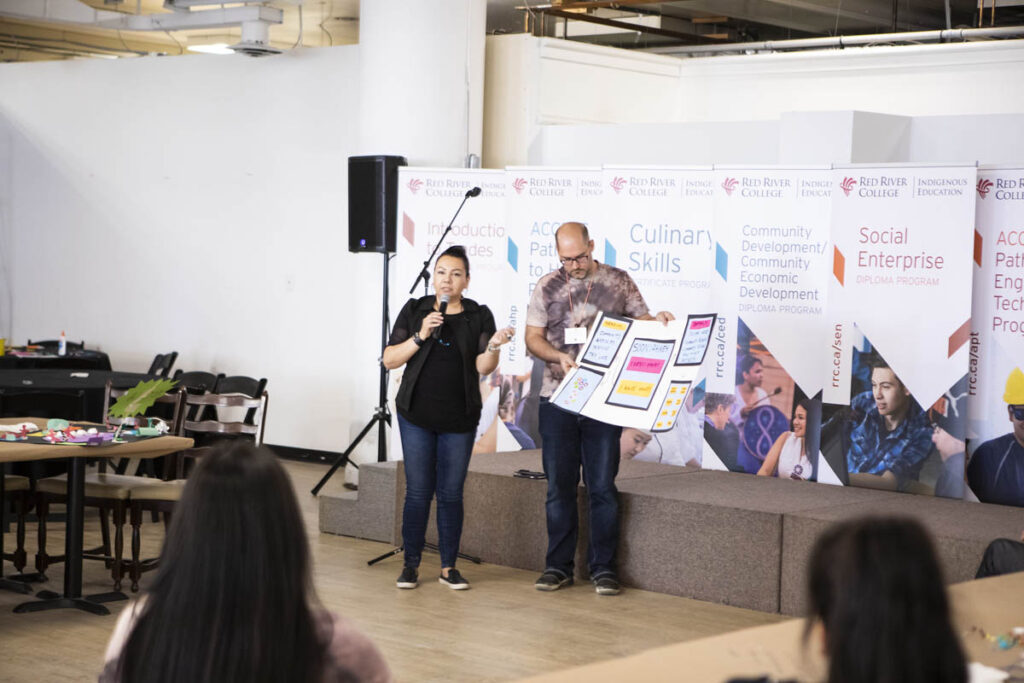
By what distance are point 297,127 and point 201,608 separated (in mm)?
9231

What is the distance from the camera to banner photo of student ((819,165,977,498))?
6598 millimetres

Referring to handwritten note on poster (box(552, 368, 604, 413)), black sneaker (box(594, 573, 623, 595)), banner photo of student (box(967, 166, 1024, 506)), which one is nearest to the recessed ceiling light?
handwritten note on poster (box(552, 368, 604, 413))

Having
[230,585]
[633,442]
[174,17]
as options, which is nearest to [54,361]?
[174,17]

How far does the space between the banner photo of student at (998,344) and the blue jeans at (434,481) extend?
277 centimetres

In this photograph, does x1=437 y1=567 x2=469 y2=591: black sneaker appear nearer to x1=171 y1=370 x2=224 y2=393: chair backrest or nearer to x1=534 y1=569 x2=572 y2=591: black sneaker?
x1=534 y1=569 x2=572 y2=591: black sneaker

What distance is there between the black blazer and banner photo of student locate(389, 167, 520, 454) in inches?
78.4

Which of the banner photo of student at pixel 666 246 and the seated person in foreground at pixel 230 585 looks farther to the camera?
the banner photo of student at pixel 666 246

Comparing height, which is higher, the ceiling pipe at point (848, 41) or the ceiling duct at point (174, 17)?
the ceiling duct at point (174, 17)

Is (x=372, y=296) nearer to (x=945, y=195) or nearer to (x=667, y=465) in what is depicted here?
(x=667, y=465)

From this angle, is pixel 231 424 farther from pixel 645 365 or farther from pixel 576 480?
pixel 645 365

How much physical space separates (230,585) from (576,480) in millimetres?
4369

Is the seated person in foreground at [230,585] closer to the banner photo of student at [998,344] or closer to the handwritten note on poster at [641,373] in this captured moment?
the handwritten note on poster at [641,373]

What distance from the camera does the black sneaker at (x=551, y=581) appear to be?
6.17 m

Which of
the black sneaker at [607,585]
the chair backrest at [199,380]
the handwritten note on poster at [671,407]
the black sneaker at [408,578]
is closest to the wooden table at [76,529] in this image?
the black sneaker at [408,578]
